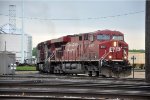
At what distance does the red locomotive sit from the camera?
86.3ft

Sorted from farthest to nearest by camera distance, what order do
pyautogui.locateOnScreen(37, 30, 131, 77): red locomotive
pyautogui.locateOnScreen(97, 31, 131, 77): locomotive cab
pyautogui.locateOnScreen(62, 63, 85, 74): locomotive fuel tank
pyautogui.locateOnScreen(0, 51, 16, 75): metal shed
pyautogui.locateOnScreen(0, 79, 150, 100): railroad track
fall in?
1. pyautogui.locateOnScreen(0, 51, 16, 75): metal shed
2. pyautogui.locateOnScreen(62, 63, 85, 74): locomotive fuel tank
3. pyautogui.locateOnScreen(37, 30, 131, 77): red locomotive
4. pyautogui.locateOnScreen(97, 31, 131, 77): locomotive cab
5. pyautogui.locateOnScreen(0, 79, 150, 100): railroad track

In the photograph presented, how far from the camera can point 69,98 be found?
33.6 feet

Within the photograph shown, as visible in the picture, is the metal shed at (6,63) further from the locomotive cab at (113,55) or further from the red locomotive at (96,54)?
the locomotive cab at (113,55)

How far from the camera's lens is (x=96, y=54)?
2697 centimetres

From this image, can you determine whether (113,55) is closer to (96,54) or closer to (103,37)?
(96,54)

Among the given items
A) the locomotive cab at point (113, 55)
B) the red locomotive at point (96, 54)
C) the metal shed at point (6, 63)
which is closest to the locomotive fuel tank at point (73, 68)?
the red locomotive at point (96, 54)

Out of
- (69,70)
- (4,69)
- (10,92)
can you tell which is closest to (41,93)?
(10,92)

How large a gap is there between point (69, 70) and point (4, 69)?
6090 millimetres

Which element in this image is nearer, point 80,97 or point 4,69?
point 80,97

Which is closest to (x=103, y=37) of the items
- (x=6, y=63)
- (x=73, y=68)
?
(x=73, y=68)

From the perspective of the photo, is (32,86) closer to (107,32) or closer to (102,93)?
(102,93)

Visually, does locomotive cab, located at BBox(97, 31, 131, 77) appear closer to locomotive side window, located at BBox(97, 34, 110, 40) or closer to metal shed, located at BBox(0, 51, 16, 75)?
locomotive side window, located at BBox(97, 34, 110, 40)

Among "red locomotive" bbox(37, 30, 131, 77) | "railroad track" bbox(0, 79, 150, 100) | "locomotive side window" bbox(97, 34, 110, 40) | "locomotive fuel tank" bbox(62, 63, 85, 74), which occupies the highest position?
"locomotive side window" bbox(97, 34, 110, 40)

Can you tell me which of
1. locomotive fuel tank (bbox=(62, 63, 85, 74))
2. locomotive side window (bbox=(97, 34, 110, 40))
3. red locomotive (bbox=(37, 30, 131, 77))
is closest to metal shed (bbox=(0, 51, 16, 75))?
red locomotive (bbox=(37, 30, 131, 77))
